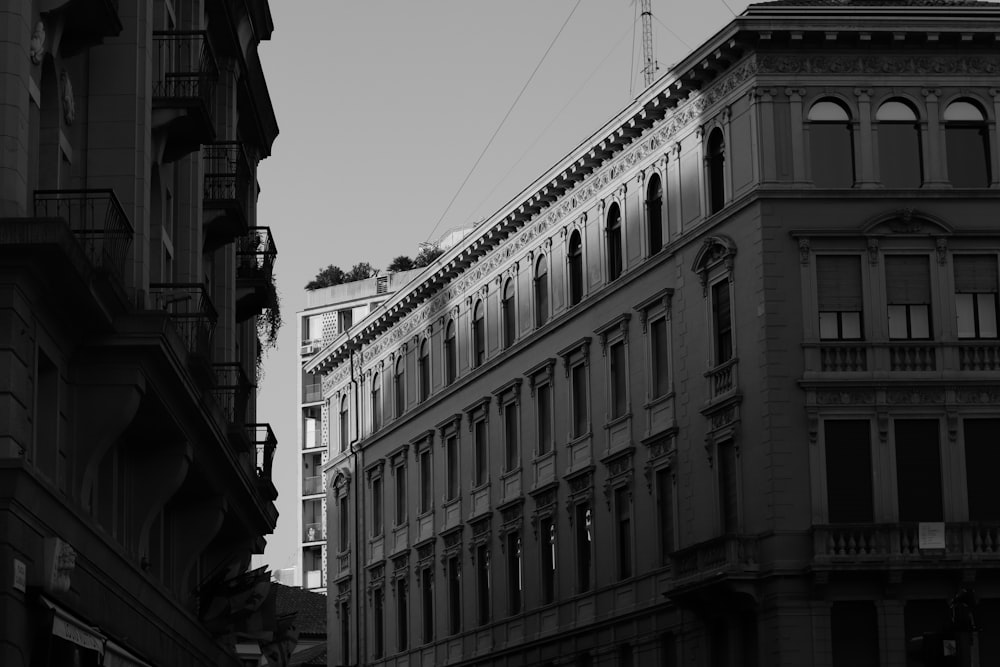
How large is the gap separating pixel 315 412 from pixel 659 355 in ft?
260

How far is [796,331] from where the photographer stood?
4609cm

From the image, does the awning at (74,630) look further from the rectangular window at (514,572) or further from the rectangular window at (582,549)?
the rectangular window at (514,572)

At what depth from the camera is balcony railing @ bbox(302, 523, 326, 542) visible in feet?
416

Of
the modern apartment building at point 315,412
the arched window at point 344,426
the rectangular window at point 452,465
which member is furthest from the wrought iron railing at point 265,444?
the modern apartment building at point 315,412

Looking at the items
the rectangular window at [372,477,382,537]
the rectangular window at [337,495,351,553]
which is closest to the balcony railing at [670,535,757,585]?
the rectangular window at [372,477,382,537]

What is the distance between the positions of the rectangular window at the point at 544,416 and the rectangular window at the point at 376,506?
17822mm

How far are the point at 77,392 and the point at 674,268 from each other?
30.6m

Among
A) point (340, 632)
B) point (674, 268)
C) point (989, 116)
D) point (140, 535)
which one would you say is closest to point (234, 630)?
point (140, 535)

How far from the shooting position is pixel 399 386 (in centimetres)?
7575

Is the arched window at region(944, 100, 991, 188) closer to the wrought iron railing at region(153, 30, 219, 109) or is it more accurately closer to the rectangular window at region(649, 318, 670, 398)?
the rectangular window at region(649, 318, 670, 398)

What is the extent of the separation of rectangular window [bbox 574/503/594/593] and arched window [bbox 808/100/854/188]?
44.5ft

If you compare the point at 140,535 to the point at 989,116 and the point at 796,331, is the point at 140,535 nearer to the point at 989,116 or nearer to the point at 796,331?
the point at 796,331

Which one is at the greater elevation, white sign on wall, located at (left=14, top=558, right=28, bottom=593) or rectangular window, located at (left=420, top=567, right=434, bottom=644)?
rectangular window, located at (left=420, top=567, right=434, bottom=644)

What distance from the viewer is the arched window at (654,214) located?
52.1m
